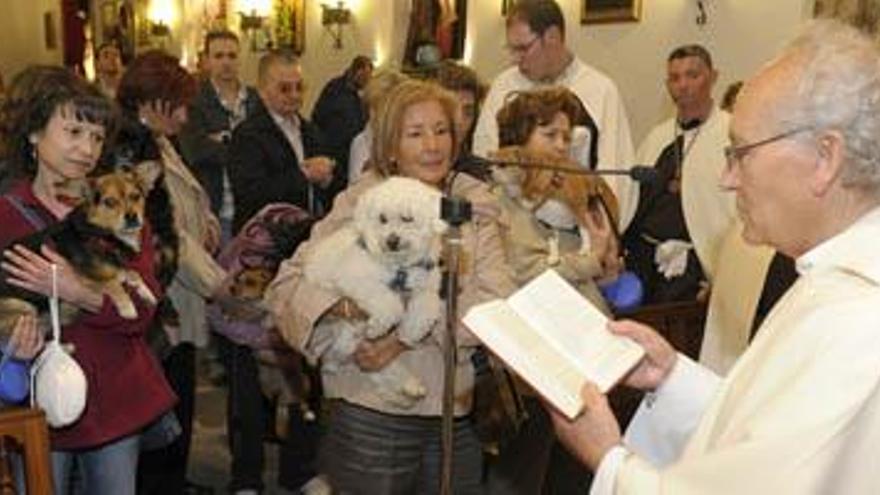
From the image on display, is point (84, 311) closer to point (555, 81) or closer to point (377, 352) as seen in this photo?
point (377, 352)

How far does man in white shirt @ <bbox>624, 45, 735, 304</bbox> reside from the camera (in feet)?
12.3

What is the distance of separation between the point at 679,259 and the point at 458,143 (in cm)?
144

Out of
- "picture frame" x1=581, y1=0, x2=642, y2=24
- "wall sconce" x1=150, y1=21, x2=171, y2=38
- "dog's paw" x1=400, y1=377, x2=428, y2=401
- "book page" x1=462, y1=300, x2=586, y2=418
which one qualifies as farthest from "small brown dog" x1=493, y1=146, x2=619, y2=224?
"wall sconce" x1=150, y1=21, x2=171, y2=38

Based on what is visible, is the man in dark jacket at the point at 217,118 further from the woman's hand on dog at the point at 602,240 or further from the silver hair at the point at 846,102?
the silver hair at the point at 846,102

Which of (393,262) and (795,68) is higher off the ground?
(795,68)

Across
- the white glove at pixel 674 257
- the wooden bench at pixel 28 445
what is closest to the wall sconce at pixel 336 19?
the white glove at pixel 674 257

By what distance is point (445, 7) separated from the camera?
7.80 metres

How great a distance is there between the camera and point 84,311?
2.31 m

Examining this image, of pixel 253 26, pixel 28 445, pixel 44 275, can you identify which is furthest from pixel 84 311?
pixel 253 26

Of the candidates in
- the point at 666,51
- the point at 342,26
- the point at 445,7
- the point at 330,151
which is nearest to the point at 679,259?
the point at 330,151

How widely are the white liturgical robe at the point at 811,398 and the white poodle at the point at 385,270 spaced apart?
1.06 m

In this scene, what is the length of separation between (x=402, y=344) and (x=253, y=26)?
8.52 m

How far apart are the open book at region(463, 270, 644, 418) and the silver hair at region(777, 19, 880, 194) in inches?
18.7

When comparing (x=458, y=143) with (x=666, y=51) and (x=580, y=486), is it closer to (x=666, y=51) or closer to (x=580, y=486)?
(x=580, y=486)
